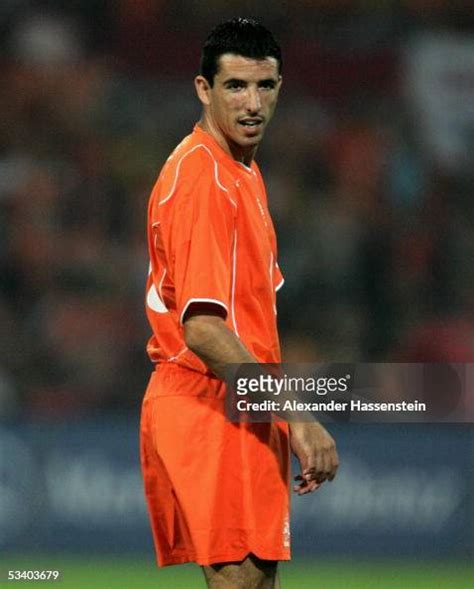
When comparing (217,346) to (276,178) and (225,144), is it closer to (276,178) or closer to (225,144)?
(225,144)

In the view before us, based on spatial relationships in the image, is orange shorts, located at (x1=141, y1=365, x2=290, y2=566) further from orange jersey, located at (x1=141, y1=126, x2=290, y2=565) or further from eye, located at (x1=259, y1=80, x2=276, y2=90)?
eye, located at (x1=259, y1=80, x2=276, y2=90)

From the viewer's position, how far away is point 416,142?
815 cm

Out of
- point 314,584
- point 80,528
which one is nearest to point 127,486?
point 80,528

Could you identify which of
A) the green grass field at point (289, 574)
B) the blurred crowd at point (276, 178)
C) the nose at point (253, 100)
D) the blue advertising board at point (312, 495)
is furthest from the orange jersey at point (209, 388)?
the blurred crowd at point (276, 178)

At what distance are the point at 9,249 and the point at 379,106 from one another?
2572 millimetres

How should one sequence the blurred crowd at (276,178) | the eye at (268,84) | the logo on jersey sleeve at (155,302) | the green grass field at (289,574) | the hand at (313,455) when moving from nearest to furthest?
1. the hand at (313,455)
2. the logo on jersey sleeve at (155,302)
3. the eye at (268,84)
4. the green grass field at (289,574)
5. the blurred crowd at (276,178)

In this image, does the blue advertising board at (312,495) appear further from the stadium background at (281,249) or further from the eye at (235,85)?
the eye at (235,85)

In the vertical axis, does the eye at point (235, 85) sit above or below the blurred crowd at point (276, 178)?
below

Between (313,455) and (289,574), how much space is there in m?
3.12

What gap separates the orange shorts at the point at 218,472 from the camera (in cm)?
295

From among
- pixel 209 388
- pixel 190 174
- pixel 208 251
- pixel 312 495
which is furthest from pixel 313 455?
pixel 312 495

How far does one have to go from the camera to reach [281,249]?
7.45 metres

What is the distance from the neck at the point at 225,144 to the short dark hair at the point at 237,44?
0.10m

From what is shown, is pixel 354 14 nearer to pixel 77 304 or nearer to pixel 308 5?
pixel 308 5
